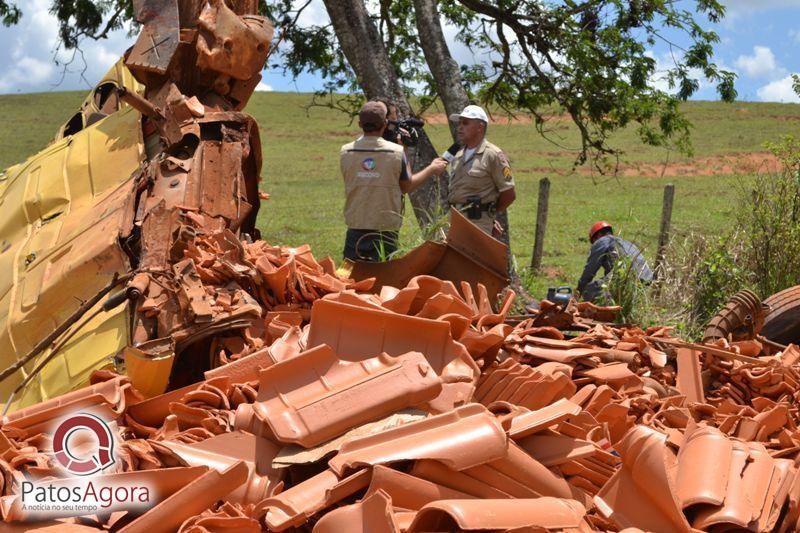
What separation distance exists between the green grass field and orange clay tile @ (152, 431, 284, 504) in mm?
4397

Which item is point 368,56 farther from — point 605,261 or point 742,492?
point 742,492

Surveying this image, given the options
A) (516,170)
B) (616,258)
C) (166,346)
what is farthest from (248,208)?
(516,170)

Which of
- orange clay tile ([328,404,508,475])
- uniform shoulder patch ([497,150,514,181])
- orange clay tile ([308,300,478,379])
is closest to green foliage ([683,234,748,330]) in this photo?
uniform shoulder patch ([497,150,514,181])

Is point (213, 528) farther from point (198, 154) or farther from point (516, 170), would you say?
point (516, 170)

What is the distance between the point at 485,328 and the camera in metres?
4.41

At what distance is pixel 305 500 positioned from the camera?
2941 millimetres

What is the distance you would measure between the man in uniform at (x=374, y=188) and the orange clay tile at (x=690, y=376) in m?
2.70

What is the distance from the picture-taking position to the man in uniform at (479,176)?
725cm

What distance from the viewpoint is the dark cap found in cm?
678

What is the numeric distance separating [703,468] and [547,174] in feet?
100

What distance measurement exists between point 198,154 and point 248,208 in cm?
62

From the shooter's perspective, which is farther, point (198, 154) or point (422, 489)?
point (198, 154)

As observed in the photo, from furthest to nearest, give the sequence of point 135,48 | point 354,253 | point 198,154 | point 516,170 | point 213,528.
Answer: point 516,170 → point 354,253 → point 135,48 → point 198,154 → point 213,528

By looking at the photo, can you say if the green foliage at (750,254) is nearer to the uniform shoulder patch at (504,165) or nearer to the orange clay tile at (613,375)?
the uniform shoulder patch at (504,165)
